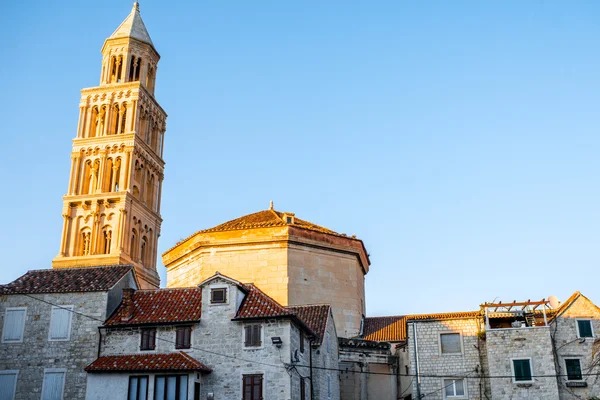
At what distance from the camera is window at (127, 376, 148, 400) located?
32406mm

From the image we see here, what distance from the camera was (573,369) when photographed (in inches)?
1455

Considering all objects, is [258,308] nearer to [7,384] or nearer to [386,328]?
[7,384]

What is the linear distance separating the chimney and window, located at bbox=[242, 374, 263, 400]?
7.33 meters

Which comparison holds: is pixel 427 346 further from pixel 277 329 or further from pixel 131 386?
pixel 131 386

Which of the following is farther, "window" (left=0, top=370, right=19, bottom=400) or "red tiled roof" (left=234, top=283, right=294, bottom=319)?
"window" (left=0, top=370, right=19, bottom=400)

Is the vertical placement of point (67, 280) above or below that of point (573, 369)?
above

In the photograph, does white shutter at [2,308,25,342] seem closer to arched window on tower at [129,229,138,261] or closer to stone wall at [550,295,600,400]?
arched window on tower at [129,229,138,261]

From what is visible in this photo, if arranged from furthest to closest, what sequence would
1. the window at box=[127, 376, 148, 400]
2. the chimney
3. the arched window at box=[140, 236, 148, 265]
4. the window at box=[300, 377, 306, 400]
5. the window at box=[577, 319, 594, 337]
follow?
1. the arched window at box=[140, 236, 148, 265]
2. the window at box=[577, 319, 594, 337]
3. the chimney
4. the window at box=[300, 377, 306, 400]
5. the window at box=[127, 376, 148, 400]

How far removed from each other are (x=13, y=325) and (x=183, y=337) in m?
9.70

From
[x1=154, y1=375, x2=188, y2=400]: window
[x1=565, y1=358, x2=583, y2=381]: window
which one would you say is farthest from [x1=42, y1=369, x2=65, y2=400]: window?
[x1=565, y1=358, x2=583, y2=381]: window

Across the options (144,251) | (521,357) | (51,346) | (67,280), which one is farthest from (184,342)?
(144,251)

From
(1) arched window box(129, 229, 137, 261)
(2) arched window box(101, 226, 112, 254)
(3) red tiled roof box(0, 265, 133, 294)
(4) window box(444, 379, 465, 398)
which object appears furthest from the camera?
(1) arched window box(129, 229, 137, 261)

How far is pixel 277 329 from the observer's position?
32812 mm

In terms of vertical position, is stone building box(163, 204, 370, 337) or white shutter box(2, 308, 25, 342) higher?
stone building box(163, 204, 370, 337)
